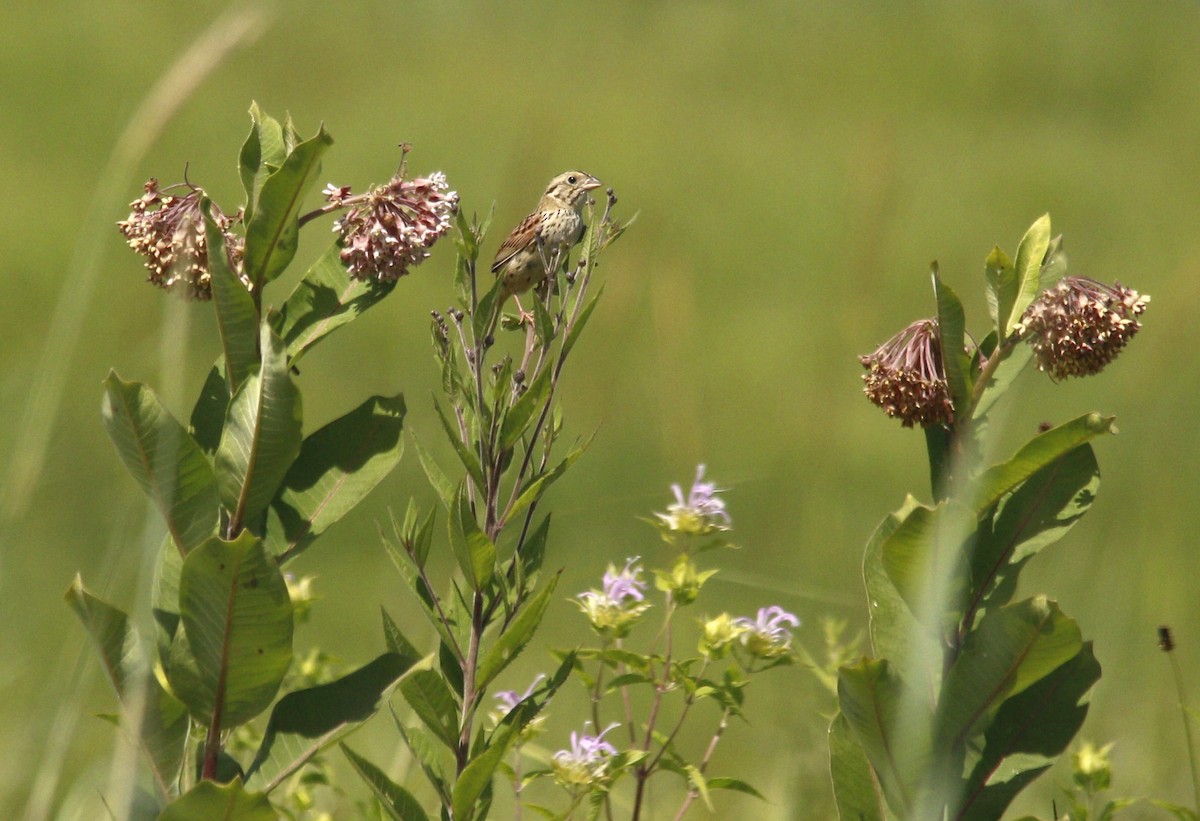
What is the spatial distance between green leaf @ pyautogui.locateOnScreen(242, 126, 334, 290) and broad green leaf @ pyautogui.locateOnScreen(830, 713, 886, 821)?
67 centimetres

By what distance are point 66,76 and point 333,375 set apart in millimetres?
2190

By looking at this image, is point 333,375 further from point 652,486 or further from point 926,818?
point 926,818

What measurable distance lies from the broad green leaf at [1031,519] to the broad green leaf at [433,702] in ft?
1.59

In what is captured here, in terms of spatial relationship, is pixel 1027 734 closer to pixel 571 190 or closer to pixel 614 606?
pixel 614 606

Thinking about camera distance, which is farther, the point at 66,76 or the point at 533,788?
the point at 66,76

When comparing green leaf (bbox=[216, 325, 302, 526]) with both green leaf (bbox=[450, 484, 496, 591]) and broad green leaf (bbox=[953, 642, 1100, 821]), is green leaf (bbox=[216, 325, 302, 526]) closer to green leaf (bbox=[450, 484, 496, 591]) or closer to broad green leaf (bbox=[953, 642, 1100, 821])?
green leaf (bbox=[450, 484, 496, 591])

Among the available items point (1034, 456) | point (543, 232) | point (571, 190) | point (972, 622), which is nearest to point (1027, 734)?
point (972, 622)

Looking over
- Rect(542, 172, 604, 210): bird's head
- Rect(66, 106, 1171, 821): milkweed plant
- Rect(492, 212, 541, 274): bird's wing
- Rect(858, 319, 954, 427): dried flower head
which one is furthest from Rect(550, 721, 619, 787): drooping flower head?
Rect(542, 172, 604, 210): bird's head

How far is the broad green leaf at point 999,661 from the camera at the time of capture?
1167mm

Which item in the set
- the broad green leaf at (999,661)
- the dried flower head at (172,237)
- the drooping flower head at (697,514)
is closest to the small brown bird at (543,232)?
the drooping flower head at (697,514)

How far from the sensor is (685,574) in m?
1.55

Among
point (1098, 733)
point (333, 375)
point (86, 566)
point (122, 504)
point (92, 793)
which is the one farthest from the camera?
point (333, 375)

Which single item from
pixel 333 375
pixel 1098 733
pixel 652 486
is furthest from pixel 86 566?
pixel 1098 733

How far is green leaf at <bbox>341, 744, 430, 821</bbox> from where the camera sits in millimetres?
1186
